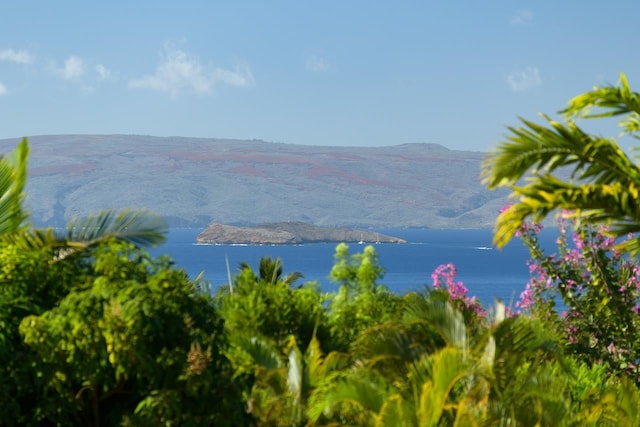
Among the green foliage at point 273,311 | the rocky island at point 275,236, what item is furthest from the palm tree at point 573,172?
the rocky island at point 275,236

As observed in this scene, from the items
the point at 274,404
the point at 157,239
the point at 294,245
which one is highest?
the point at 157,239

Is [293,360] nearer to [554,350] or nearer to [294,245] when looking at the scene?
[554,350]

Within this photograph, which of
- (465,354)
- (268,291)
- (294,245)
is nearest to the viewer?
(465,354)

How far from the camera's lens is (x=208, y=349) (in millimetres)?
8492

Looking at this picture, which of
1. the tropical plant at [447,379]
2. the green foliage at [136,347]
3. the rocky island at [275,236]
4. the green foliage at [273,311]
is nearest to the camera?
the green foliage at [136,347]

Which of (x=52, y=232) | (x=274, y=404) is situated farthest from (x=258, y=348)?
(x=52, y=232)

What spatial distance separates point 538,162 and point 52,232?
4.63 meters

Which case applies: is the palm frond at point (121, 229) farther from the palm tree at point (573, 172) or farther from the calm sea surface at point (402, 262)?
the calm sea surface at point (402, 262)

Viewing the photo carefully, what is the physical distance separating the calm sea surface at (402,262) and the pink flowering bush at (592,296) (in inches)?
2498

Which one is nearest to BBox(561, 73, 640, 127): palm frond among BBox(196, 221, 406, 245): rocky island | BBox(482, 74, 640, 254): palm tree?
BBox(482, 74, 640, 254): palm tree

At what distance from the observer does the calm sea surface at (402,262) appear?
102312 millimetres

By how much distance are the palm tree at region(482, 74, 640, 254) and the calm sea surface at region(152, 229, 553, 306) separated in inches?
2816

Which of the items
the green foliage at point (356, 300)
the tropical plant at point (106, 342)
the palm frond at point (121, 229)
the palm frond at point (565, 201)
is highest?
the palm frond at point (565, 201)

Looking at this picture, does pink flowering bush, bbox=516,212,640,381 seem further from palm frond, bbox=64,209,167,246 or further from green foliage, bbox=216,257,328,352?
palm frond, bbox=64,209,167,246
